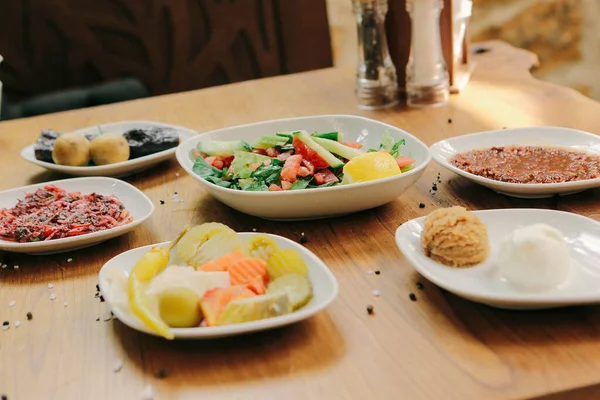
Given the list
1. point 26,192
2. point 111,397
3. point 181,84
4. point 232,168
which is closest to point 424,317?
point 111,397

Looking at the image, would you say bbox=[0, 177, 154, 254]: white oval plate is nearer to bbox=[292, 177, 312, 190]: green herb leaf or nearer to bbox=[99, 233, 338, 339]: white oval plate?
bbox=[99, 233, 338, 339]: white oval plate

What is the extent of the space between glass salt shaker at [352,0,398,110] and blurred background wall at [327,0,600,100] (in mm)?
1241

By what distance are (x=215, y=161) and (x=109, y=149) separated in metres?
0.30

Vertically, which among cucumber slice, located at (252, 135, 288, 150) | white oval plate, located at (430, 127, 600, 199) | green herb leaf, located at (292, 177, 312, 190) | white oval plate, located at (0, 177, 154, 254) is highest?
cucumber slice, located at (252, 135, 288, 150)

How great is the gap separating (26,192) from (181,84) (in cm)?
202

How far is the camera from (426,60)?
189cm

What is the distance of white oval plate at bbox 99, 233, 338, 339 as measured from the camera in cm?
87

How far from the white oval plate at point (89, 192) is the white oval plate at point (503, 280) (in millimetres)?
510

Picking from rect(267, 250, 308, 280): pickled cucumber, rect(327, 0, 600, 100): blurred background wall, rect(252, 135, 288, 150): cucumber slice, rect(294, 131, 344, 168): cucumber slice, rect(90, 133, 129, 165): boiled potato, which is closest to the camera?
rect(267, 250, 308, 280): pickled cucumber

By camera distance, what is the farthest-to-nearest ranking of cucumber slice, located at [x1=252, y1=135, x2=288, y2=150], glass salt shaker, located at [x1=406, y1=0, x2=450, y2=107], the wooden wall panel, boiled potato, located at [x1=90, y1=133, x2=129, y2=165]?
the wooden wall panel < glass salt shaker, located at [x1=406, y1=0, x2=450, y2=107] < boiled potato, located at [x1=90, y1=133, x2=129, y2=165] < cucumber slice, located at [x1=252, y1=135, x2=288, y2=150]

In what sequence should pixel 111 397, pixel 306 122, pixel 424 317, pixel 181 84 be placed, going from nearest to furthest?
pixel 111 397, pixel 424 317, pixel 306 122, pixel 181 84

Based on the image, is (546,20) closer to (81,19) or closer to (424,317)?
(81,19)

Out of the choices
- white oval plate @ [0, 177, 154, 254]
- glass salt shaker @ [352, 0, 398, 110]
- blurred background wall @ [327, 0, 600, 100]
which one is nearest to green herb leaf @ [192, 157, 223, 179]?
white oval plate @ [0, 177, 154, 254]

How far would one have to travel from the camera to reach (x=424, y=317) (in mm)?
964
